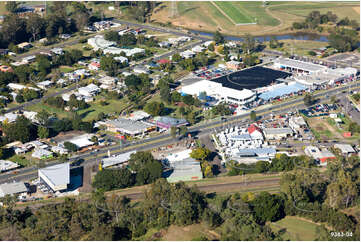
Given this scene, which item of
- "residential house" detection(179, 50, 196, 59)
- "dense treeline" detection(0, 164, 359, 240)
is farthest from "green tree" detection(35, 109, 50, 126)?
"residential house" detection(179, 50, 196, 59)

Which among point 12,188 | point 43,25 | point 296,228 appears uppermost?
point 43,25

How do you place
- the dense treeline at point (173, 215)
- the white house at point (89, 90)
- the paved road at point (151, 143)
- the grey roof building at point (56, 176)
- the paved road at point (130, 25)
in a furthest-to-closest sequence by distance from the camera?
the paved road at point (130, 25)
the white house at point (89, 90)
the paved road at point (151, 143)
the grey roof building at point (56, 176)
the dense treeline at point (173, 215)

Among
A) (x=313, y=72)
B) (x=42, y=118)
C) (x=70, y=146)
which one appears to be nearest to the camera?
(x=70, y=146)

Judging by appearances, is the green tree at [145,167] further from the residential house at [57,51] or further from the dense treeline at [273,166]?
the residential house at [57,51]

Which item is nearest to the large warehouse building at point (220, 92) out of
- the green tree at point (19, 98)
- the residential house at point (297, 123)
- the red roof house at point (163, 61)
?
the residential house at point (297, 123)

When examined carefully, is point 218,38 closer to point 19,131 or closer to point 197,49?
point 197,49

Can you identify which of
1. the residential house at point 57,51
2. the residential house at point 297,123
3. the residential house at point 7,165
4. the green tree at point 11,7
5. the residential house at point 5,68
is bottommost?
the residential house at point 7,165

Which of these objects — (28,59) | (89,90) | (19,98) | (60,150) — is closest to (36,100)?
(19,98)

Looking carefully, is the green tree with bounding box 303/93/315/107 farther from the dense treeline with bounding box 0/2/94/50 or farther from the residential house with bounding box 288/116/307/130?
the dense treeline with bounding box 0/2/94/50
